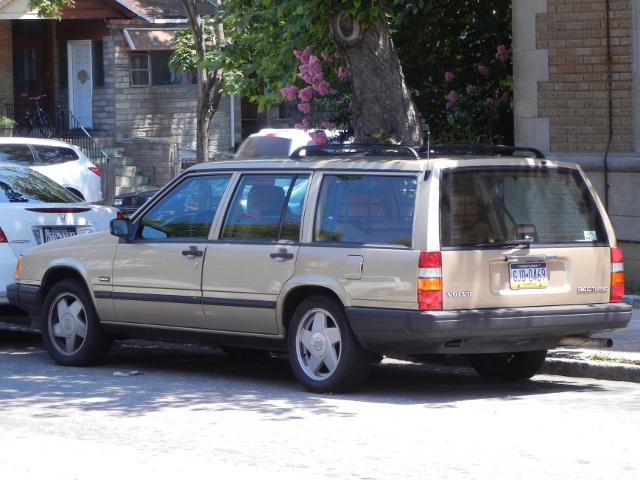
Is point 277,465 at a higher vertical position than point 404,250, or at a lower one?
lower

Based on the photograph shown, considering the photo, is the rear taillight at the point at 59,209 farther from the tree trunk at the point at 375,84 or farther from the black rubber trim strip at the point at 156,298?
the tree trunk at the point at 375,84

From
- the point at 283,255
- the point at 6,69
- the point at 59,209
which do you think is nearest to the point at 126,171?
the point at 6,69

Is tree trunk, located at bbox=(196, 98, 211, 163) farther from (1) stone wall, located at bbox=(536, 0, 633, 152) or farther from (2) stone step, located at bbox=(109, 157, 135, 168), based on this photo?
(1) stone wall, located at bbox=(536, 0, 633, 152)

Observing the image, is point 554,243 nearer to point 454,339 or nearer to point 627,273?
point 454,339

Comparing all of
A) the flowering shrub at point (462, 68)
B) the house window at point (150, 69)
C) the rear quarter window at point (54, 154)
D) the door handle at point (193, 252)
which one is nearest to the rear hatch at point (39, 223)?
the door handle at point (193, 252)

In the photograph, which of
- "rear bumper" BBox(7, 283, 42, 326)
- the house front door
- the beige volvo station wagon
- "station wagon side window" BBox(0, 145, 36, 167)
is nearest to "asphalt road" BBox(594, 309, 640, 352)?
the beige volvo station wagon

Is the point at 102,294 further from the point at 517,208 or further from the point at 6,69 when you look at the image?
the point at 6,69

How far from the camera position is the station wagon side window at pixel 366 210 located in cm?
870

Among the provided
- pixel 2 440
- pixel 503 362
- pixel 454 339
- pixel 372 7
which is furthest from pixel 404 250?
pixel 372 7

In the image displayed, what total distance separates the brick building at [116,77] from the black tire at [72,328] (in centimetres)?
2122

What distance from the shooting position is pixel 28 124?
33.1 meters

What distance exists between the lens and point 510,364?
985cm

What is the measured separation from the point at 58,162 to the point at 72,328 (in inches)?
556

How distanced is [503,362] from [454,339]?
1.42 metres
